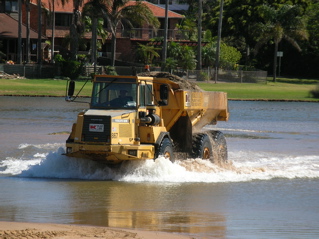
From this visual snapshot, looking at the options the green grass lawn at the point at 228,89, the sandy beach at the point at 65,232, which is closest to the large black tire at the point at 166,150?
the sandy beach at the point at 65,232

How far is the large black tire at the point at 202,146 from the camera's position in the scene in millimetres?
19062

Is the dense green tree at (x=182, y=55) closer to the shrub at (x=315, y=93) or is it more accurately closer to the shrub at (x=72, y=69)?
the shrub at (x=72, y=69)

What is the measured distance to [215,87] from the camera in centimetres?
6150

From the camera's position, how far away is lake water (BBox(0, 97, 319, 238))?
12.3 m

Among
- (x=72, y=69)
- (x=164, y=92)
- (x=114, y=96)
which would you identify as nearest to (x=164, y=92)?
(x=164, y=92)

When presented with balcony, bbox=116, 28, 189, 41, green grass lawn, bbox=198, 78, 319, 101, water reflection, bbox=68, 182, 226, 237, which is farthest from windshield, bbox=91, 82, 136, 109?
balcony, bbox=116, 28, 189, 41

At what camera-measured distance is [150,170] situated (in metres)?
16.8

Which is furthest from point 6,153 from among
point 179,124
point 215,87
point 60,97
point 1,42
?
point 1,42

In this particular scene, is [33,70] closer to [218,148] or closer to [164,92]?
[218,148]

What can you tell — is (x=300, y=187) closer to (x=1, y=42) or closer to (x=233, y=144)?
(x=233, y=144)

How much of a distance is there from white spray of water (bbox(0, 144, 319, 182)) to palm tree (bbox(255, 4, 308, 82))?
5774cm

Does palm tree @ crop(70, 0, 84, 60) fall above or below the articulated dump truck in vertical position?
above

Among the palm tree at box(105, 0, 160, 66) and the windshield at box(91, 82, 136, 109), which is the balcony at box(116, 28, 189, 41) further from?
the windshield at box(91, 82, 136, 109)

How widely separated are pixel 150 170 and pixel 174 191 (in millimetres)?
1375
